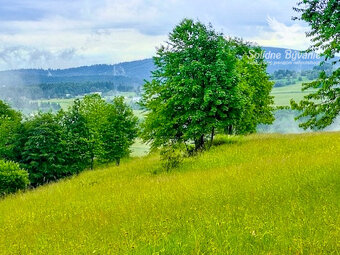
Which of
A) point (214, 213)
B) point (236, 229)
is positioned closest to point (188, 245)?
point (236, 229)

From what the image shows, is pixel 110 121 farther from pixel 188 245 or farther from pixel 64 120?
pixel 188 245

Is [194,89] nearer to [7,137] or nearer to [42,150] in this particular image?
[42,150]

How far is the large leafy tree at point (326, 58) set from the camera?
7164 mm

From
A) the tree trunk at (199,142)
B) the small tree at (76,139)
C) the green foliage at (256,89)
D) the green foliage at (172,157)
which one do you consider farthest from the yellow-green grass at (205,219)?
the small tree at (76,139)

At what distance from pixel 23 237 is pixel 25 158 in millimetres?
40400

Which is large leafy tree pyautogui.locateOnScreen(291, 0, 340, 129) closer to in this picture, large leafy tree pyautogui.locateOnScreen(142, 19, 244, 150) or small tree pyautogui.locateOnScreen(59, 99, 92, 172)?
large leafy tree pyautogui.locateOnScreen(142, 19, 244, 150)

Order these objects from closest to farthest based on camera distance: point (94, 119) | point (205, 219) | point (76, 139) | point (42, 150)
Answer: point (205, 219)
point (42, 150)
point (76, 139)
point (94, 119)

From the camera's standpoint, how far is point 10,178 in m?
17.6

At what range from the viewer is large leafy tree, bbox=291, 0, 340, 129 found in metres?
7.16

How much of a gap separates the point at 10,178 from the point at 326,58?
1652cm

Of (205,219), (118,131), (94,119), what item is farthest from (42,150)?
(205,219)

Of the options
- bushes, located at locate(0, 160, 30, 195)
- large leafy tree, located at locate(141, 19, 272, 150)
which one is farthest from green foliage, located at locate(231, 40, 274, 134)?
bushes, located at locate(0, 160, 30, 195)

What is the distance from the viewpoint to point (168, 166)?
16.2 metres

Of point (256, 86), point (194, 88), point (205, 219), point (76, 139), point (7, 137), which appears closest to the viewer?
point (205, 219)
